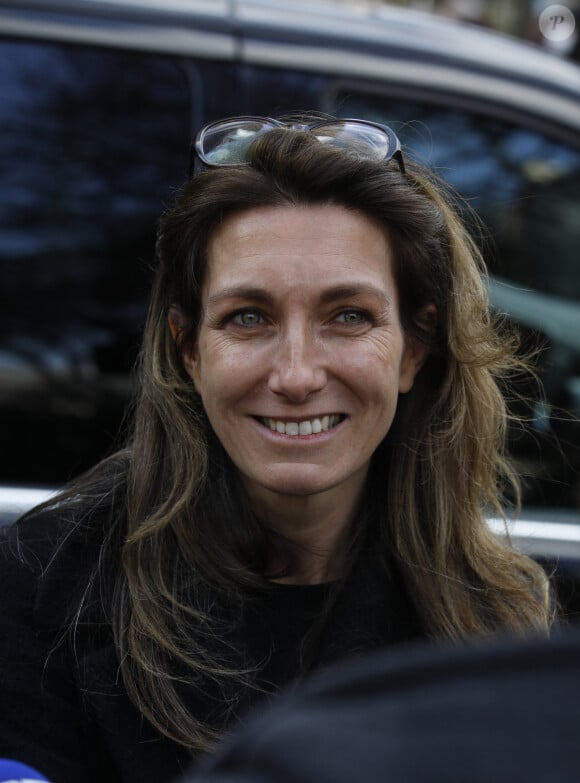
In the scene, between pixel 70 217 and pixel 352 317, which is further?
pixel 70 217

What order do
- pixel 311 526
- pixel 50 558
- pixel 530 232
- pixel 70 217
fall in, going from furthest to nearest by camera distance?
pixel 530 232 → pixel 70 217 → pixel 311 526 → pixel 50 558

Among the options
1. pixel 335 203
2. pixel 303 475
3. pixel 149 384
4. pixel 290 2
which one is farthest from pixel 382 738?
pixel 290 2

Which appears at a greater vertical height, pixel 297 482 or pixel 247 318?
pixel 247 318

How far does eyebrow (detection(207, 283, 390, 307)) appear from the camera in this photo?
188cm

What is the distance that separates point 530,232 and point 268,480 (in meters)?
1.07

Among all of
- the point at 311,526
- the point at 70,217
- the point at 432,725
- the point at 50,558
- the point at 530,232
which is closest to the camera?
the point at 432,725

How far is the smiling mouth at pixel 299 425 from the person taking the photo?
1887 mm

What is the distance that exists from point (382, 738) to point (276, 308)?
1.24 metres

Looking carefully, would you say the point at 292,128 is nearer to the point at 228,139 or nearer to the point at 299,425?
the point at 228,139

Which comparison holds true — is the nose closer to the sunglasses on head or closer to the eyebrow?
the eyebrow

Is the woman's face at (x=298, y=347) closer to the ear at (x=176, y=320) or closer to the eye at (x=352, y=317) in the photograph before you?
the eye at (x=352, y=317)

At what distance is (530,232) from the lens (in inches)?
104

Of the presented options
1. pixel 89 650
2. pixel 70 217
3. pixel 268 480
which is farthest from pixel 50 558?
pixel 70 217

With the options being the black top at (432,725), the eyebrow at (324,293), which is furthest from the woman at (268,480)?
the black top at (432,725)
